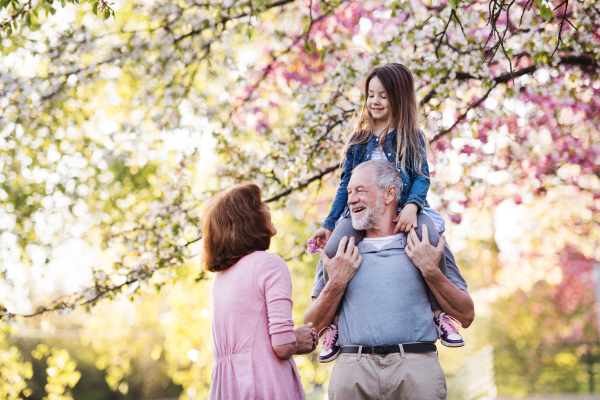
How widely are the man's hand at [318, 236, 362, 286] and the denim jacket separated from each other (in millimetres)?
381

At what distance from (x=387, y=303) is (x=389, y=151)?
0.86 metres

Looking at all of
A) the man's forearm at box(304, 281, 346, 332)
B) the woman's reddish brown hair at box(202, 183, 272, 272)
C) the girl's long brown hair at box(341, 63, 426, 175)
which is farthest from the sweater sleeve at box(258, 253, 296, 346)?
the girl's long brown hair at box(341, 63, 426, 175)

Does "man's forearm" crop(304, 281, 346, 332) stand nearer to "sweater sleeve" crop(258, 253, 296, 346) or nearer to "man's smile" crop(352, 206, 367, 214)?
"sweater sleeve" crop(258, 253, 296, 346)

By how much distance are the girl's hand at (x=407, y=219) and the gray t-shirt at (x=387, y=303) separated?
71 millimetres

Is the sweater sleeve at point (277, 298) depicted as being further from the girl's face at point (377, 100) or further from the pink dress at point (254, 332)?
the girl's face at point (377, 100)

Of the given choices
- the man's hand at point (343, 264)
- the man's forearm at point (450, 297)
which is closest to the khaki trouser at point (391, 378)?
the man's forearm at point (450, 297)

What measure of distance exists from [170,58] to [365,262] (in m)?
3.48

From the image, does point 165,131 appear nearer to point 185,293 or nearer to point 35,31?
point 35,31

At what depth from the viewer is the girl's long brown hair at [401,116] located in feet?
→ 9.18

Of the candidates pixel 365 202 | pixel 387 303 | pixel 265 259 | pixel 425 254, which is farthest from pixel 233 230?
pixel 425 254

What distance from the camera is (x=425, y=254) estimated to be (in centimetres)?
245

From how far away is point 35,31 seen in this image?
5883 mm

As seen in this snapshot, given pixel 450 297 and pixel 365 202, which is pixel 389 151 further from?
pixel 450 297

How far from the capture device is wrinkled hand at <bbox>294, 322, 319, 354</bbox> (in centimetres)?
238
